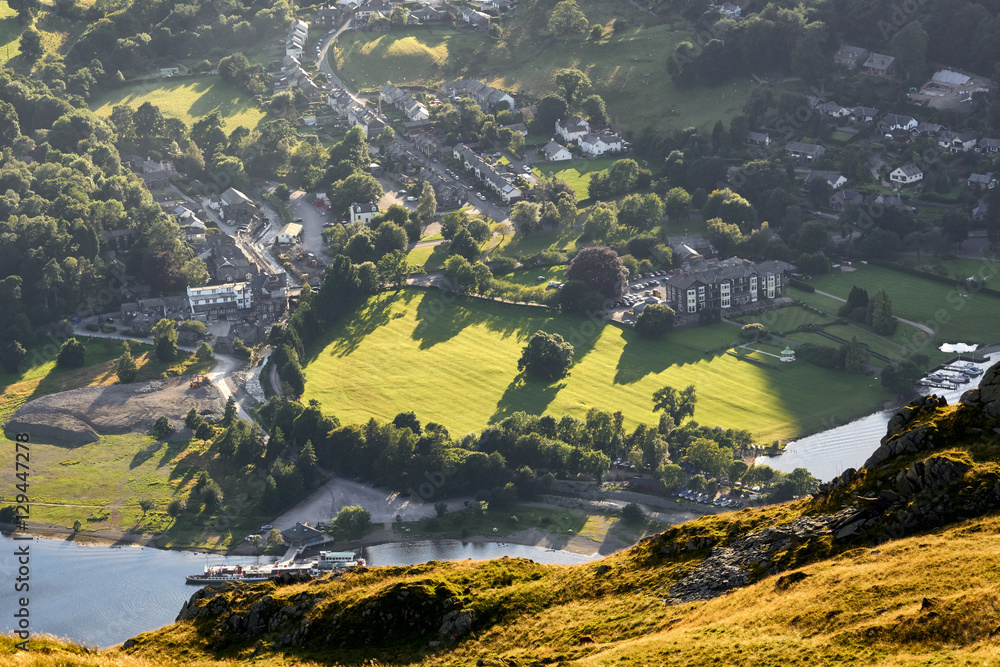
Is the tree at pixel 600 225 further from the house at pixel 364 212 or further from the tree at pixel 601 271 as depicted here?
the house at pixel 364 212

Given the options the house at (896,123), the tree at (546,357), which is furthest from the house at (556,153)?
the tree at (546,357)

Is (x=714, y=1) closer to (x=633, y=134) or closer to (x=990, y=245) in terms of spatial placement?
(x=633, y=134)

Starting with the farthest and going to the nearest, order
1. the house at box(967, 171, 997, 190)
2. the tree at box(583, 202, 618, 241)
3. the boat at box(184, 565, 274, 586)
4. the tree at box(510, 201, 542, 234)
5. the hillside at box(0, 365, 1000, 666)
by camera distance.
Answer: the tree at box(510, 201, 542, 234)
the house at box(967, 171, 997, 190)
the tree at box(583, 202, 618, 241)
the boat at box(184, 565, 274, 586)
the hillside at box(0, 365, 1000, 666)

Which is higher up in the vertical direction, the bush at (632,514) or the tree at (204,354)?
the bush at (632,514)

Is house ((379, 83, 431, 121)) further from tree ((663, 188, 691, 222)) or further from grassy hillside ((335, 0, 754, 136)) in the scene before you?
tree ((663, 188, 691, 222))

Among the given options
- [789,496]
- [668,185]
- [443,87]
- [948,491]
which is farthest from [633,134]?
[948,491]

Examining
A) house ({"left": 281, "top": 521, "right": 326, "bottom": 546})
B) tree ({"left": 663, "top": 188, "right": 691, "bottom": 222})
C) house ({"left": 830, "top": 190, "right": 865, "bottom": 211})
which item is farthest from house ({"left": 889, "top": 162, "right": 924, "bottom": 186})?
house ({"left": 281, "top": 521, "right": 326, "bottom": 546})

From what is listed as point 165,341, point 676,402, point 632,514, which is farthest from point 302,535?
point 676,402
